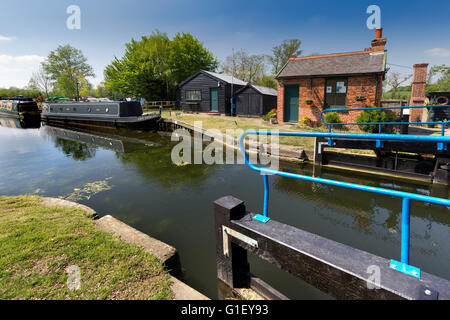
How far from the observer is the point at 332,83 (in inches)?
526

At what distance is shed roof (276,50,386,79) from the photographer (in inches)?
486

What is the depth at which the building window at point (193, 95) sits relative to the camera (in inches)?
897

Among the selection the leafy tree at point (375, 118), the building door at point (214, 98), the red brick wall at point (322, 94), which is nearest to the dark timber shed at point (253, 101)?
the building door at point (214, 98)

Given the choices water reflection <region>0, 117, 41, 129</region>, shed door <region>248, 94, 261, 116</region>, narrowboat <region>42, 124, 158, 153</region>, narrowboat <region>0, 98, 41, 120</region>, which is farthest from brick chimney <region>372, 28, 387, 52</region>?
narrowboat <region>0, 98, 41, 120</region>

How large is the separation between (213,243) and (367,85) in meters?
12.5

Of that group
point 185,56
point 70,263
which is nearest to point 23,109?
point 185,56

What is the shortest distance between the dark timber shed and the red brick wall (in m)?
4.16

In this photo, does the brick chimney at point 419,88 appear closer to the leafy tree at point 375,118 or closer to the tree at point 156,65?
the leafy tree at point 375,118

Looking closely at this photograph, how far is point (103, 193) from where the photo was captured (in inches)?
254

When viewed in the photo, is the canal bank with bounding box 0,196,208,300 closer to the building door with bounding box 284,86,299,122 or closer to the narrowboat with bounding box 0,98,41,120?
the building door with bounding box 284,86,299,122

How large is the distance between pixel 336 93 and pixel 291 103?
277cm

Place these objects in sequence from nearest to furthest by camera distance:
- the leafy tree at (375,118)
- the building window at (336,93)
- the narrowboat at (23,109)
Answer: the leafy tree at (375,118), the building window at (336,93), the narrowboat at (23,109)

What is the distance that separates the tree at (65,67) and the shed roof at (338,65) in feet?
171

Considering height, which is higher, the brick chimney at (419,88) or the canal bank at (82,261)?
the brick chimney at (419,88)
